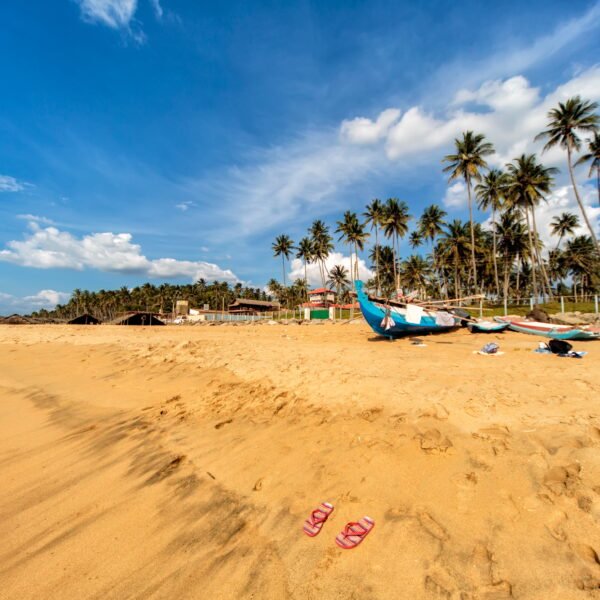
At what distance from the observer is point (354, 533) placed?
108 inches

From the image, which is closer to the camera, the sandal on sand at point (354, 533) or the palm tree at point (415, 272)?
the sandal on sand at point (354, 533)

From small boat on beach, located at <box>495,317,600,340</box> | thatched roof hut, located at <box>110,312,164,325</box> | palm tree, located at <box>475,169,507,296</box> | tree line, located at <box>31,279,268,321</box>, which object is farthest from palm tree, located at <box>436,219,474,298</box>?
tree line, located at <box>31,279,268,321</box>

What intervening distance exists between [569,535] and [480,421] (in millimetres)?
1711

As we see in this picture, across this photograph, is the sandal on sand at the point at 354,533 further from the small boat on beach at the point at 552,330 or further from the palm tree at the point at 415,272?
the palm tree at the point at 415,272

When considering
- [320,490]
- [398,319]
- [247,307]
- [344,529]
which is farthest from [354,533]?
[247,307]

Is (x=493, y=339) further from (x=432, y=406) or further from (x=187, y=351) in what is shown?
(x=187, y=351)

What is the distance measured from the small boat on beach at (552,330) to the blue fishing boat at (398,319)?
2.64 meters

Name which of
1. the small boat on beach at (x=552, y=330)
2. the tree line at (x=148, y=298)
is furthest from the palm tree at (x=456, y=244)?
the tree line at (x=148, y=298)

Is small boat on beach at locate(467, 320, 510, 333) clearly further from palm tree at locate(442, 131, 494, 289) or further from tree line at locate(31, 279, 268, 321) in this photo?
tree line at locate(31, 279, 268, 321)

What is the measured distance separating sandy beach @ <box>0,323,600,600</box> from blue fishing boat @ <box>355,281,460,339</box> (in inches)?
257

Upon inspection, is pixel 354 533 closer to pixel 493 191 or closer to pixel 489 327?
pixel 489 327

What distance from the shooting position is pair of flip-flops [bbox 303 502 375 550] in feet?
8.77

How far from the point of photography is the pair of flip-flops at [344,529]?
2.67m

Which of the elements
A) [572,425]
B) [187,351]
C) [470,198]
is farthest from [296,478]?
[470,198]
